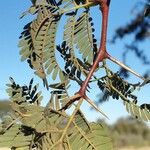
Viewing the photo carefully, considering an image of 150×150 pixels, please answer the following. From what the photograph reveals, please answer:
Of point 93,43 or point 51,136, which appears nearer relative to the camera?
point 51,136

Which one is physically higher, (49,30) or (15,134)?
(49,30)

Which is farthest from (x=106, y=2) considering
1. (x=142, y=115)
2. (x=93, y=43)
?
(x=142, y=115)

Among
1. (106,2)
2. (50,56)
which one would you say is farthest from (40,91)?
(106,2)

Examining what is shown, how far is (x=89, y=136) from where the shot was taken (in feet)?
2.21

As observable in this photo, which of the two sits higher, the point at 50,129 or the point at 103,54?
the point at 103,54

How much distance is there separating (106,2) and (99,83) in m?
0.12

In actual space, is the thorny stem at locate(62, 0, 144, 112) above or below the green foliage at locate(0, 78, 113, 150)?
above

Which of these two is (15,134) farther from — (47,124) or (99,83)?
(99,83)

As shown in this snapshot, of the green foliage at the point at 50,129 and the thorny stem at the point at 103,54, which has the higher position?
the thorny stem at the point at 103,54

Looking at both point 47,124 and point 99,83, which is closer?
point 47,124

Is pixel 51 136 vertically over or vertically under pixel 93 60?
under

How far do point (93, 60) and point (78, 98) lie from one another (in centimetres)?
10

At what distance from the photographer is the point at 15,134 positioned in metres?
0.67

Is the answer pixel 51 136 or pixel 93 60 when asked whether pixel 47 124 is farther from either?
pixel 93 60
